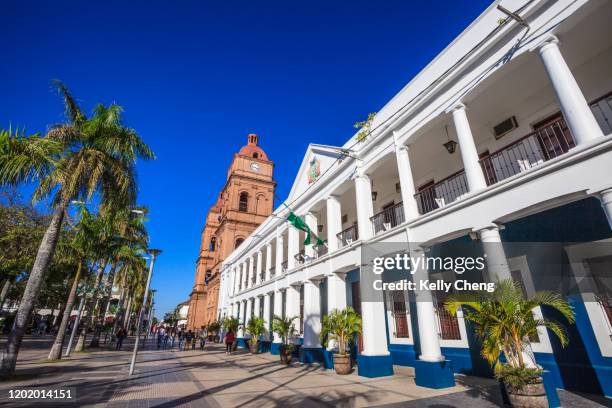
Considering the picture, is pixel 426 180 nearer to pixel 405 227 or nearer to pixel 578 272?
pixel 405 227

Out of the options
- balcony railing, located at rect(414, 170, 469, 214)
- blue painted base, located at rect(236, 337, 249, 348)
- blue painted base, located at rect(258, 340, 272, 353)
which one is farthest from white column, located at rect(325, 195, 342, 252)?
blue painted base, located at rect(236, 337, 249, 348)

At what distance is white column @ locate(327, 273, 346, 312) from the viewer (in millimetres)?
11672

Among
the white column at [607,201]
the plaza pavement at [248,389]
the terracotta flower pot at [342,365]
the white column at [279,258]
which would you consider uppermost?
the white column at [279,258]

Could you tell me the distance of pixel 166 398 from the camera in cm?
656

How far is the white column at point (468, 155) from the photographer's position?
23.9 ft

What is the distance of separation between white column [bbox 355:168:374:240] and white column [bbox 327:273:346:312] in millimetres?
2440

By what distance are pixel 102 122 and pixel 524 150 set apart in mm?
14557

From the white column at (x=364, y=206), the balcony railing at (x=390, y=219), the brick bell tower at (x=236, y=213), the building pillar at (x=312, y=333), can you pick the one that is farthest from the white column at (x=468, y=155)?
the brick bell tower at (x=236, y=213)

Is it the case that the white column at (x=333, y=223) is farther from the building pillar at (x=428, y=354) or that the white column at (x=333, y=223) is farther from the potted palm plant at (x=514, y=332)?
the potted palm plant at (x=514, y=332)

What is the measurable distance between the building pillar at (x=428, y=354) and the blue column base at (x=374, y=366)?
1.66 metres

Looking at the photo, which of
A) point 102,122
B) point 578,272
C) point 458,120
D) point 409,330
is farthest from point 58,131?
point 578,272

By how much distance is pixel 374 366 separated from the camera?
29.8ft

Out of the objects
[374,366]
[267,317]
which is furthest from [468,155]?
[267,317]

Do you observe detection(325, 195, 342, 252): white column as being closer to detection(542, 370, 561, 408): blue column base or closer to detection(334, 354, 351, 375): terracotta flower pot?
detection(334, 354, 351, 375): terracotta flower pot
